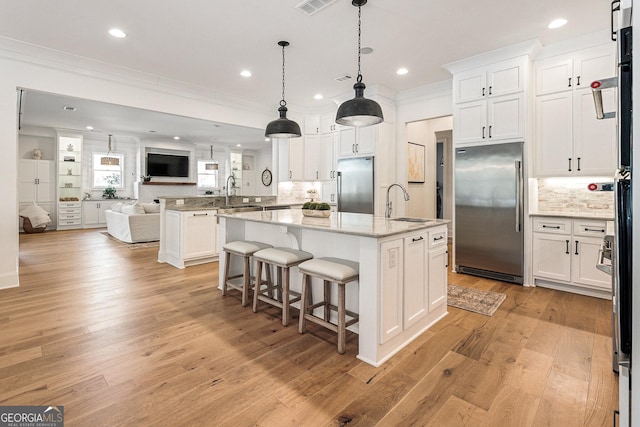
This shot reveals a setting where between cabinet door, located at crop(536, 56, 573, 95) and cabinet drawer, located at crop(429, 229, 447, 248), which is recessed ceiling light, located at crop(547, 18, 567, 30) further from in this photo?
cabinet drawer, located at crop(429, 229, 447, 248)

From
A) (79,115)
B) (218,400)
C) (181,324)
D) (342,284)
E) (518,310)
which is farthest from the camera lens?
(79,115)

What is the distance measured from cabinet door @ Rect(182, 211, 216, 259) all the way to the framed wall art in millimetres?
3875

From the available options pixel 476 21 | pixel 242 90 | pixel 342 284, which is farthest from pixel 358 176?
pixel 342 284

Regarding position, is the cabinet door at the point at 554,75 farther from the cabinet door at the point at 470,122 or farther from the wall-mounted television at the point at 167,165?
the wall-mounted television at the point at 167,165

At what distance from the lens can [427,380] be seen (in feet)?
6.46

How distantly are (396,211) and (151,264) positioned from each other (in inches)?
163

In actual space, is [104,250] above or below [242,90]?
below

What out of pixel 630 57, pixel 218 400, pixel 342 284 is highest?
pixel 630 57

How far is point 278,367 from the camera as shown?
211 centimetres

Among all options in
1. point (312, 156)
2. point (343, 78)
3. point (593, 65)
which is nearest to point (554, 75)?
point (593, 65)

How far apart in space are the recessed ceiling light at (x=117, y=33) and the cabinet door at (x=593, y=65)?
16.8ft

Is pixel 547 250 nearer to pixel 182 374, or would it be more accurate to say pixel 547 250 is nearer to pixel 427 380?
pixel 427 380

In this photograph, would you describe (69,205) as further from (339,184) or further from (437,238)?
(437,238)

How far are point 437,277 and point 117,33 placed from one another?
4197 millimetres
